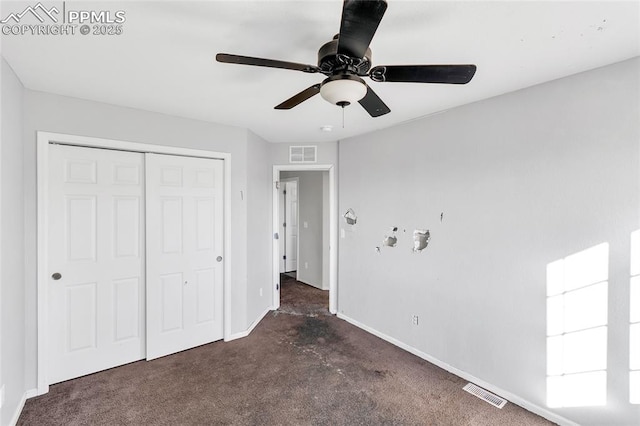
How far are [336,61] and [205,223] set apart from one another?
2437 mm

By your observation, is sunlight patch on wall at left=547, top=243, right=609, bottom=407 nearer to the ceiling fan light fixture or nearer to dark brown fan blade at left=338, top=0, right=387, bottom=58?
the ceiling fan light fixture

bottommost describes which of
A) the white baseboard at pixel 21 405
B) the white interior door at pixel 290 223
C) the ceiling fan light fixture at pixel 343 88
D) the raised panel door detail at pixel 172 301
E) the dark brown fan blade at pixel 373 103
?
the white baseboard at pixel 21 405

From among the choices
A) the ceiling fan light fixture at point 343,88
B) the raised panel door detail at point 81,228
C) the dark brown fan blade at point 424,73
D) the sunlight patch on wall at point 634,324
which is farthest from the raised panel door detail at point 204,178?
the sunlight patch on wall at point 634,324

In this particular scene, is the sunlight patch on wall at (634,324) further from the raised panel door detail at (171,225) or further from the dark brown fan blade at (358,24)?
the raised panel door detail at (171,225)

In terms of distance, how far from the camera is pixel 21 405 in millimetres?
2176

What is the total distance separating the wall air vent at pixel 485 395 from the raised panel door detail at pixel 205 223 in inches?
110

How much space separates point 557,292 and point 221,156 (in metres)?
3.25

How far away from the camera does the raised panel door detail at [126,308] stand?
277cm

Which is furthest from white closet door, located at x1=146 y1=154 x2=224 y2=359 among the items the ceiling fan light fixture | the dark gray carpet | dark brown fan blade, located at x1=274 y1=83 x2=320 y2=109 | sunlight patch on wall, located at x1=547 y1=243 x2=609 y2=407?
sunlight patch on wall, located at x1=547 y1=243 x2=609 y2=407

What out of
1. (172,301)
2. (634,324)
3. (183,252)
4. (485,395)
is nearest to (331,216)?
(183,252)

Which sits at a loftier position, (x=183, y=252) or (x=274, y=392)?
(x=183, y=252)

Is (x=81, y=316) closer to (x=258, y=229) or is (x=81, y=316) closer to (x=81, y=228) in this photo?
(x=81, y=228)

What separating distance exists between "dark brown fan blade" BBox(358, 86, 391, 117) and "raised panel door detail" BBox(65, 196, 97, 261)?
2.52 m

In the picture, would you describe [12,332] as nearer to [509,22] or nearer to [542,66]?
[509,22]
